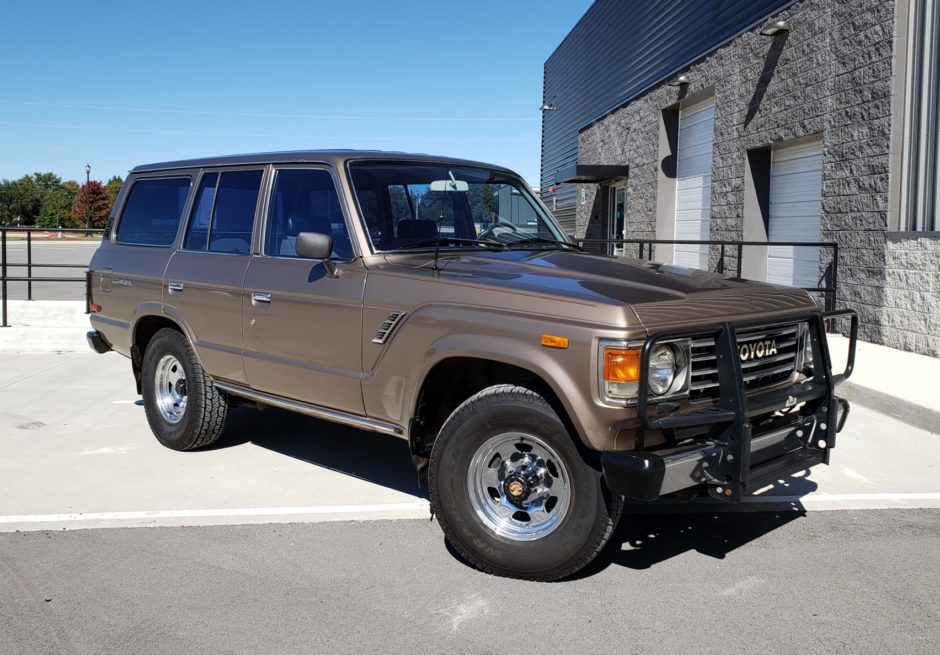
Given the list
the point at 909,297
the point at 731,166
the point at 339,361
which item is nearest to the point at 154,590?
the point at 339,361

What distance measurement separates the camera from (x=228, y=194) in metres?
5.85

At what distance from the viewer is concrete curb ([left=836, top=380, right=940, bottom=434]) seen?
23.1 ft

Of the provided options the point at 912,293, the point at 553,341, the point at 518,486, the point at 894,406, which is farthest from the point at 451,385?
the point at 912,293

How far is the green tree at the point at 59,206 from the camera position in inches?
3693

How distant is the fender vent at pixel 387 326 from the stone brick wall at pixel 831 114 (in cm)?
771

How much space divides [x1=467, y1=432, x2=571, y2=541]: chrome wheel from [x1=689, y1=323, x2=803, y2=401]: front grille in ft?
2.38

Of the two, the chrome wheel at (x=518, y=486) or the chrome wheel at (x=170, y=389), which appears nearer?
the chrome wheel at (x=518, y=486)

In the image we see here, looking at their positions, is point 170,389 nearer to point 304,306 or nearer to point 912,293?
point 304,306

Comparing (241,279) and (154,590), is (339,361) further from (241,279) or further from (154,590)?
(154,590)

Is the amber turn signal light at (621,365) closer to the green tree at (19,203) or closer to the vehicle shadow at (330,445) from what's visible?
the vehicle shadow at (330,445)

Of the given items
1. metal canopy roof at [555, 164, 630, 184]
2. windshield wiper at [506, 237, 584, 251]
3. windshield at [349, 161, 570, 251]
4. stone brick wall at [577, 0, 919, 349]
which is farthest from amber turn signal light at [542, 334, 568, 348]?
metal canopy roof at [555, 164, 630, 184]

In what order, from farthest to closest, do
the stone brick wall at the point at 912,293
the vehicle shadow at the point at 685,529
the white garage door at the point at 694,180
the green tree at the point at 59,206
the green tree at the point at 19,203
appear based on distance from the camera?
the green tree at the point at 19,203
the green tree at the point at 59,206
the white garage door at the point at 694,180
the stone brick wall at the point at 912,293
the vehicle shadow at the point at 685,529

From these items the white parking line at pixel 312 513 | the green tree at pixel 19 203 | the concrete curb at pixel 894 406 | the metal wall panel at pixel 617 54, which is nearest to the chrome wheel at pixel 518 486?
the white parking line at pixel 312 513

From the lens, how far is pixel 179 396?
632 centimetres
